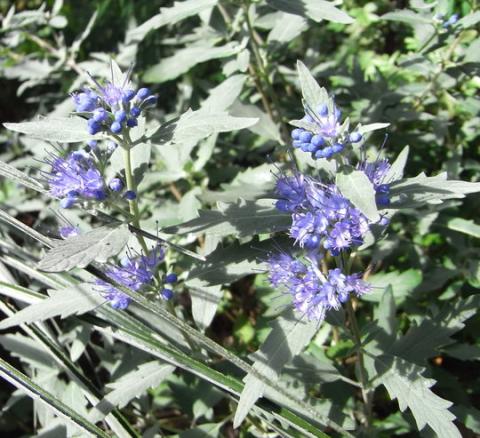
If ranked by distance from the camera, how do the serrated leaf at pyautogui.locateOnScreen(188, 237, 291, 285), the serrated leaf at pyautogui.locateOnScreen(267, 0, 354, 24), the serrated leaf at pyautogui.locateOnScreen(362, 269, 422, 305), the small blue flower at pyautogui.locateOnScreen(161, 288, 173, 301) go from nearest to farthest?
1. the serrated leaf at pyautogui.locateOnScreen(188, 237, 291, 285)
2. the small blue flower at pyautogui.locateOnScreen(161, 288, 173, 301)
3. the serrated leaf at pyautogui.locateOnScreen(267, 0, 354, 24)
4. the serrated leaf at pyautogui.locateOnScreen(362, 269, 422, 305)

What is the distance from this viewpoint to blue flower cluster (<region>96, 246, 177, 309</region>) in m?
2.04

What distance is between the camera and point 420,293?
119 inches

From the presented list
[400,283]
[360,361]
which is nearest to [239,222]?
[360,361]

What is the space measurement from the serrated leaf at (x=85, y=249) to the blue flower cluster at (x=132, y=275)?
0.93ft

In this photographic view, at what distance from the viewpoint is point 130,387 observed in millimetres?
2275

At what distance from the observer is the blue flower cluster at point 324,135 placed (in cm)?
170

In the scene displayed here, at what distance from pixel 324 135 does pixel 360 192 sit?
25 centimetres

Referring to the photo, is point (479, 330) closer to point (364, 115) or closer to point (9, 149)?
point (364, 115)

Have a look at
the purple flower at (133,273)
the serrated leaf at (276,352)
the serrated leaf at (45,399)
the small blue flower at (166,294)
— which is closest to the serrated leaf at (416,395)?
the serrated leaf at (276,352)

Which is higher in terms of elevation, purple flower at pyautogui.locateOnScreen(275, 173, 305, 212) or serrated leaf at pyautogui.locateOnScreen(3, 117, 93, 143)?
serrated leaf at pyautogui.locateOnScreen(3, 117, 93, 143)

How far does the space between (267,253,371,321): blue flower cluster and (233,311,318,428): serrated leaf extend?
0.06 m

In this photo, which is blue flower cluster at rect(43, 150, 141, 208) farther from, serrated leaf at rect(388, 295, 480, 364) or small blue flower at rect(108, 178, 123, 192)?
serrated leaf at rect(388, 295, 480, 364)

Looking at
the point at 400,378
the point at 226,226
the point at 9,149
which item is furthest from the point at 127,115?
the point at 9,149

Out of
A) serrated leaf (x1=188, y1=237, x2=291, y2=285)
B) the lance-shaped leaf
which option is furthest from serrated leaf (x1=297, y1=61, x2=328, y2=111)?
serrated leaf (x1=188, y1=237, x2=291, y2=285)
